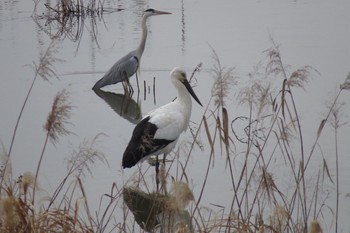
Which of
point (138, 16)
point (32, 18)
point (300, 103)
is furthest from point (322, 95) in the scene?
point (32, 18)

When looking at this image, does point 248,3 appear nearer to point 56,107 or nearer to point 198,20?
point 198,20

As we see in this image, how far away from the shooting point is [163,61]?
8.83 metres

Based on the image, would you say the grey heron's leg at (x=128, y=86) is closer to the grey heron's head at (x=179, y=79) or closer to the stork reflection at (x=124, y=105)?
the stork reflection at (x=124, y=105)

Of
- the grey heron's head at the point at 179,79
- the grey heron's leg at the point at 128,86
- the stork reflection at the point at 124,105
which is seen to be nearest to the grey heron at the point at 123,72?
the grey heron's leg at the point at 128,86

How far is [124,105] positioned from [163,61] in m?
1.44

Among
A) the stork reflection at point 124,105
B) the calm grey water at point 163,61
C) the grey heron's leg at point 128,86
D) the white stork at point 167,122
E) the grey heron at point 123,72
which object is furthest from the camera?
the grey heron at point 123,72

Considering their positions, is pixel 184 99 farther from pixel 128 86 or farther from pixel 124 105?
pixel 128 86

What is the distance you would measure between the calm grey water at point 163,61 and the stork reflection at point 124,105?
6cm

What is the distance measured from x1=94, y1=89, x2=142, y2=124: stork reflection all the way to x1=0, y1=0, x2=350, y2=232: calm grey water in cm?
6

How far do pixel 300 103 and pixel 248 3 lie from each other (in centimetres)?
534

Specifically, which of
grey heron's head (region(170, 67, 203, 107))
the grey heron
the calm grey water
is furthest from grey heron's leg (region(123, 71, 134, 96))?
grey heron's head (region(170, 67, 203, 107))

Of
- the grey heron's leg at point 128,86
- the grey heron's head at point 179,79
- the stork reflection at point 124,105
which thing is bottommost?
the stork reflection at point 124,105

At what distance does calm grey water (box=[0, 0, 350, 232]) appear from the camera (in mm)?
5672

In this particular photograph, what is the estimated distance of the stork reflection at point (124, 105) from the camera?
7.16m
